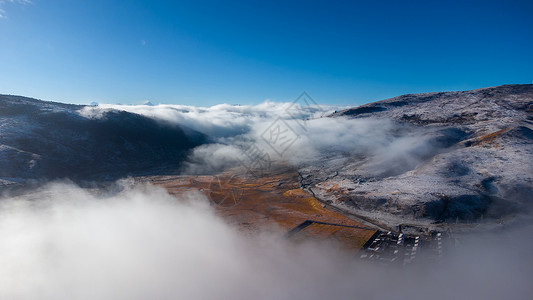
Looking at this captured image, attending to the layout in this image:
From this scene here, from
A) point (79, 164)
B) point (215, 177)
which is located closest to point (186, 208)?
point (215, 177)

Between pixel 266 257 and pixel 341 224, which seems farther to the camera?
pixel 341 224

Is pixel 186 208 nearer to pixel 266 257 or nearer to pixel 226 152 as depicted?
pixel 266 257

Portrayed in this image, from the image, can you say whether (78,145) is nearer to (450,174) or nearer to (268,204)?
(268,204)

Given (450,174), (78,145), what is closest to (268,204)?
(450,174)

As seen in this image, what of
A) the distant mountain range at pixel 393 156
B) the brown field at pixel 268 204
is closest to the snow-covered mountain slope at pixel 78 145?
the distant mountain range at pixel 393 156

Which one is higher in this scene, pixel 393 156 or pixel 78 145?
pixel 393 156

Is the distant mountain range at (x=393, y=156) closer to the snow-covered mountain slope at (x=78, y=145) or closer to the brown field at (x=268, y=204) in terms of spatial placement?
the snow-covered mountain slope at (x=78, y=145)
